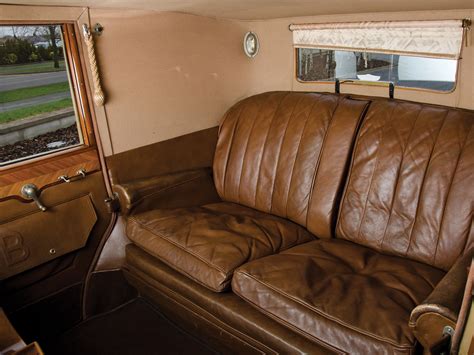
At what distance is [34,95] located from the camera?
222cm

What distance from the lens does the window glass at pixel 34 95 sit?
210 centimetres

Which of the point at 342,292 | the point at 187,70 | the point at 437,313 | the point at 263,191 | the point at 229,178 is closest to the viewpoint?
the point at 437,313

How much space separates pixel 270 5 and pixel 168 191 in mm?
1147

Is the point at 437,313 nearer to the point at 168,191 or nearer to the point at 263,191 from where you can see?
the point at 263,191

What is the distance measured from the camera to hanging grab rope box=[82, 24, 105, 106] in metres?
2.25

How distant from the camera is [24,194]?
2127 millimetres

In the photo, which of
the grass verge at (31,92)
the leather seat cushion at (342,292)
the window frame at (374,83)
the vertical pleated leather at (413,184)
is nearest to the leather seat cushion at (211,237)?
the leather seat cushion at (342,292)

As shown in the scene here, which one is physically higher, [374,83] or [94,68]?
[94,68]

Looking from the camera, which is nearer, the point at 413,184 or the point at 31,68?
the point at 413,184

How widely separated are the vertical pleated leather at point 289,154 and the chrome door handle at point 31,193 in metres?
1.03

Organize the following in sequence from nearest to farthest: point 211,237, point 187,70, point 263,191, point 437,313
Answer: point 437,313, point 211,237, point 263,191, point 187,70

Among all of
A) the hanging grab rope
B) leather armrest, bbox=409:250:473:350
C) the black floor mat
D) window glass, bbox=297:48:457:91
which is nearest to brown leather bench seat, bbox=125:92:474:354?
leather armrest, bbox=409:250:473:350

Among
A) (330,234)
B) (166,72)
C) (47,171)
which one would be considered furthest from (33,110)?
(330,234)

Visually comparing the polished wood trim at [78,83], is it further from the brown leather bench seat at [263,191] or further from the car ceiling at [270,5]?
the brown leather bench seat at [263,191]
